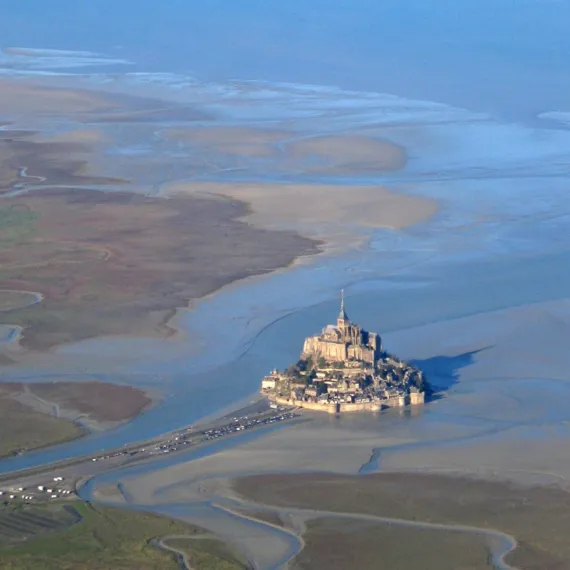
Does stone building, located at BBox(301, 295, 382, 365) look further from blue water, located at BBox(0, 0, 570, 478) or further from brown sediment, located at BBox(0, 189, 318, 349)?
brown sediment, located at BBox(0, 189, 318, 349)

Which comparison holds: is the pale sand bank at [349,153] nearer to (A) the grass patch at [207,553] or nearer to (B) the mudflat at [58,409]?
(B) the mudflat at [58,409]

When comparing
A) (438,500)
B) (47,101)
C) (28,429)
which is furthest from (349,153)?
(438,500)

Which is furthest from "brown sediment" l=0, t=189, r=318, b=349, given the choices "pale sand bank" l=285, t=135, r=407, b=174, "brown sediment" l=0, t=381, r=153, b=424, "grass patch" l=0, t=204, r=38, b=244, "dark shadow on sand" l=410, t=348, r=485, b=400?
"pale sand bank" l=285, t=135, r=407, b=174

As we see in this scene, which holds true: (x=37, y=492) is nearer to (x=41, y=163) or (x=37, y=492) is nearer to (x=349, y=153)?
(x=41, y=163)

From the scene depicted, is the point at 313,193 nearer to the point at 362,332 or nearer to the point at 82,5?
the point at 362,332

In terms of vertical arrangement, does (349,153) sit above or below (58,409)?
above

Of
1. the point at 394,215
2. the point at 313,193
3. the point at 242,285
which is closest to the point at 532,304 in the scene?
the point at 242,285
